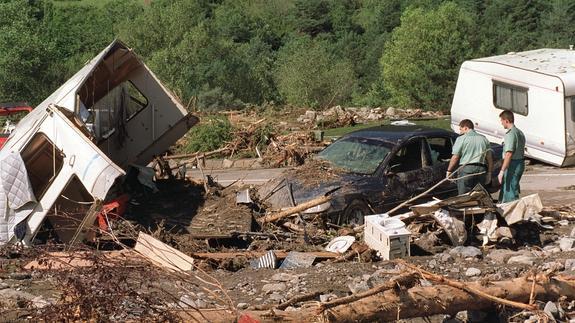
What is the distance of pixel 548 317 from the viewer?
9.40 m

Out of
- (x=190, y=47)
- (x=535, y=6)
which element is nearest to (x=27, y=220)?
(x=190, y=47)

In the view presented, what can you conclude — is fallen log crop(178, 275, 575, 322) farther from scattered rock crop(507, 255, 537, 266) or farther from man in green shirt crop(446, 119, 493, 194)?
man in green shirt crop(446, 119, 493, 194)

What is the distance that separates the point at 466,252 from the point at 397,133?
3152 mm

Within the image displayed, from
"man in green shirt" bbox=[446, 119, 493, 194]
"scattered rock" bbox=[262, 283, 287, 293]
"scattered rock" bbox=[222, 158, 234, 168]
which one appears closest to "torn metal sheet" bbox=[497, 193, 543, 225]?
"man in green shirt" bbox=[446, 119, 493, 194]

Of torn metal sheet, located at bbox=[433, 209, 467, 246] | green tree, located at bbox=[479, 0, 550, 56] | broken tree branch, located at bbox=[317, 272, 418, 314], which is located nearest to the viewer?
broken tree branch, located at bbox=[317, 272, 418, 314]

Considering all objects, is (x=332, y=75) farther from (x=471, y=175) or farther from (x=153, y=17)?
(x=471, y=175)

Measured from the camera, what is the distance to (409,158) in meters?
14.4

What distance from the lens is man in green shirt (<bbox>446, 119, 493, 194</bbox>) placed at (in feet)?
44.0

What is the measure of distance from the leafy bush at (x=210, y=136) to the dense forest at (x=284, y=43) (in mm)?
3186

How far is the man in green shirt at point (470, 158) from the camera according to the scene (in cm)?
1340

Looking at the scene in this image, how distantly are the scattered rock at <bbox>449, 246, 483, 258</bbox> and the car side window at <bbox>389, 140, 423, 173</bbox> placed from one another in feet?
7.53

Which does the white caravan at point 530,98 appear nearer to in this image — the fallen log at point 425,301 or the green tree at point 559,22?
the fallen log at point 425,301

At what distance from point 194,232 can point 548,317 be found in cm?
550

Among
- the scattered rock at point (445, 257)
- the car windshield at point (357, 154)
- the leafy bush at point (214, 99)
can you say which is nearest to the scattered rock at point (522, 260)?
the scattered rock at point (445, 257)
